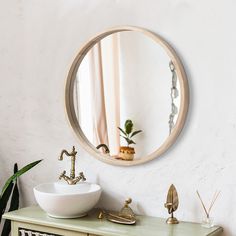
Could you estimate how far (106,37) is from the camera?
250 cm

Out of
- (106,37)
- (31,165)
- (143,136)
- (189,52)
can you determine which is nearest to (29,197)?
(31,165)

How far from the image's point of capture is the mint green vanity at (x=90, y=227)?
2139 millimetres

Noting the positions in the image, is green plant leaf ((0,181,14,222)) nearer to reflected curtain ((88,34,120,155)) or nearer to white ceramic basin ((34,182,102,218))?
white ceramic basin ((34,182,102,218))

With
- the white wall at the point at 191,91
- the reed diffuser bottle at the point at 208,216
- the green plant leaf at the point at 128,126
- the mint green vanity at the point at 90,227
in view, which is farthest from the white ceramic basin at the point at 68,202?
the reed diffuser bottle at the point at 208,216

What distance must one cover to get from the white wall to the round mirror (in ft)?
0.19

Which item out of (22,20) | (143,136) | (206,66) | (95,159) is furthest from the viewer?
(22,20)

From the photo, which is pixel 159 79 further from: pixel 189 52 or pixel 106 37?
pixel 106 37

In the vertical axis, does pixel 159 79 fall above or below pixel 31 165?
above

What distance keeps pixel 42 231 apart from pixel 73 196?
247mm

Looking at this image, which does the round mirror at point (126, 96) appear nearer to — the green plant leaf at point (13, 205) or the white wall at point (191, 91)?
the white wall at point (191, 91)

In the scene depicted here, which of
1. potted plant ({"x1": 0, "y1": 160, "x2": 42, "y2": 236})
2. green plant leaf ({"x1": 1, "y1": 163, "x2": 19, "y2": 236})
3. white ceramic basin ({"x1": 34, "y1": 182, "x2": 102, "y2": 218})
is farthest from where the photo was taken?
green plant leaf ({"x1": 1, "y1": 163, "x2": 19, "y2": 236})

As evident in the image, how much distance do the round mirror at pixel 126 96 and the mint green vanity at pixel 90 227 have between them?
1.06 feet

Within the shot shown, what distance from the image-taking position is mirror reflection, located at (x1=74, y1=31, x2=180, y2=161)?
2354 millimetres

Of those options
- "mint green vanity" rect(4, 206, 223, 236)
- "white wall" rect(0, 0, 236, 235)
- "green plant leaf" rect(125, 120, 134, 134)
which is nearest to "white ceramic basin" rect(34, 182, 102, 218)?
"mint green vanity" rect(4, 206, 223, 236)
